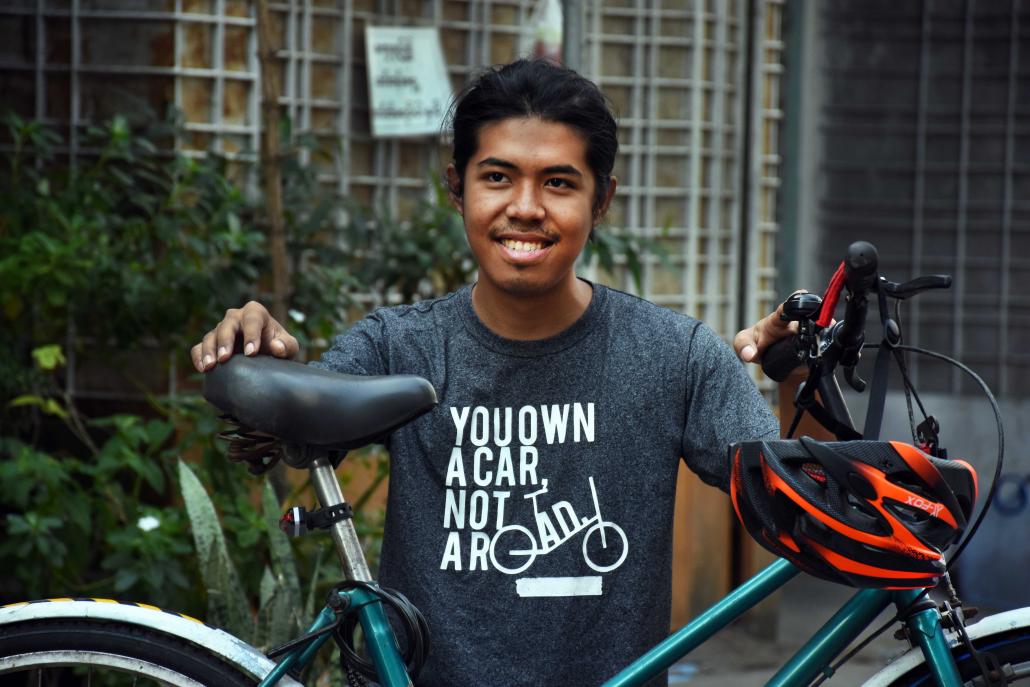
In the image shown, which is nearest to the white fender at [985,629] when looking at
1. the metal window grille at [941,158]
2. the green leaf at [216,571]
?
the green leaf at [216,571]

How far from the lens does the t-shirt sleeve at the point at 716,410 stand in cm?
229

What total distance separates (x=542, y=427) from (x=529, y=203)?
0.36 m

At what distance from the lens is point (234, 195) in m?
3.92

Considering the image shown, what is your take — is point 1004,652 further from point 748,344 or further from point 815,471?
point 748,344

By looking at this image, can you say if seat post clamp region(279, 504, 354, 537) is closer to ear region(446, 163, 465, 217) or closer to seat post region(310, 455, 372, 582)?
seat post region(310, 455, 372, 582)

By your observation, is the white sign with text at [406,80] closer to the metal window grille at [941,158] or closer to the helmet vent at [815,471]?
the metal window grille at [941,158]

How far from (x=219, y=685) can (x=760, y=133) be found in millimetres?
3675

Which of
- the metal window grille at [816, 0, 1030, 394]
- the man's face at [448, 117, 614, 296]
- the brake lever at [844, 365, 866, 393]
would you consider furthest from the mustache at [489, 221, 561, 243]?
the metal window grille at [816, 0, 1030, 394]

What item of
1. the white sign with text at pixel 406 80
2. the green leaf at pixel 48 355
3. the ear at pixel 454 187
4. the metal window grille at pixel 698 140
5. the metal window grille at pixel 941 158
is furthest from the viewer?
the metal window grille at pixel 941 158

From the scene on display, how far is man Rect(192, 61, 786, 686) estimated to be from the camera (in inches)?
90.7

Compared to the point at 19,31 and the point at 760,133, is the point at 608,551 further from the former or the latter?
the point at 760,133

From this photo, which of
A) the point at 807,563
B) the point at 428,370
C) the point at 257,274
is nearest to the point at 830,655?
the point at 807,563

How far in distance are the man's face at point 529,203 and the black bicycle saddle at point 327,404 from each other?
1.14 feet

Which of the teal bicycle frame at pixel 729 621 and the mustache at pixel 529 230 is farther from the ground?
the mustache at pixel 529 230
